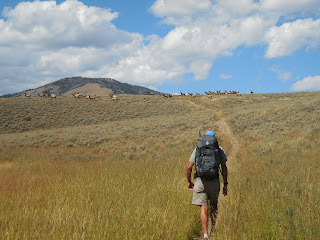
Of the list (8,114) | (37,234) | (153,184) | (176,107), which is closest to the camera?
(37,234)

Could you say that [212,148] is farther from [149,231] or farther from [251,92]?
[251,92]

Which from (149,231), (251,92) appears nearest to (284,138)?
(149,231)

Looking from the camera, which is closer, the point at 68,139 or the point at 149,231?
the point at 149,231

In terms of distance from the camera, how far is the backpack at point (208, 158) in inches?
189

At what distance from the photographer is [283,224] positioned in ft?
14.6

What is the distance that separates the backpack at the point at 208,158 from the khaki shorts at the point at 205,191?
21 cm

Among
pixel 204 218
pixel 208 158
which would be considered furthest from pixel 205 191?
pixel 208 158

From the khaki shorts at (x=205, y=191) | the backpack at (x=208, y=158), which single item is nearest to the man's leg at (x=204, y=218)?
the khaki shorts at (x=205, y=191)

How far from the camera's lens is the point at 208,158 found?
483 cm

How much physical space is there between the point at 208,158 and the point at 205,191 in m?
0.79

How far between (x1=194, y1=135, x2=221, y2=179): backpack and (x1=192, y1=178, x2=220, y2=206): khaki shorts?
21cm

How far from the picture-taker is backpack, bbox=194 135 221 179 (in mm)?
4809

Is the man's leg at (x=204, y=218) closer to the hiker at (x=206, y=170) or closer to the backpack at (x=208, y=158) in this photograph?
the hiker at (x=206, y=170)

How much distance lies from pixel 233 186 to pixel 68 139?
84.7ft
